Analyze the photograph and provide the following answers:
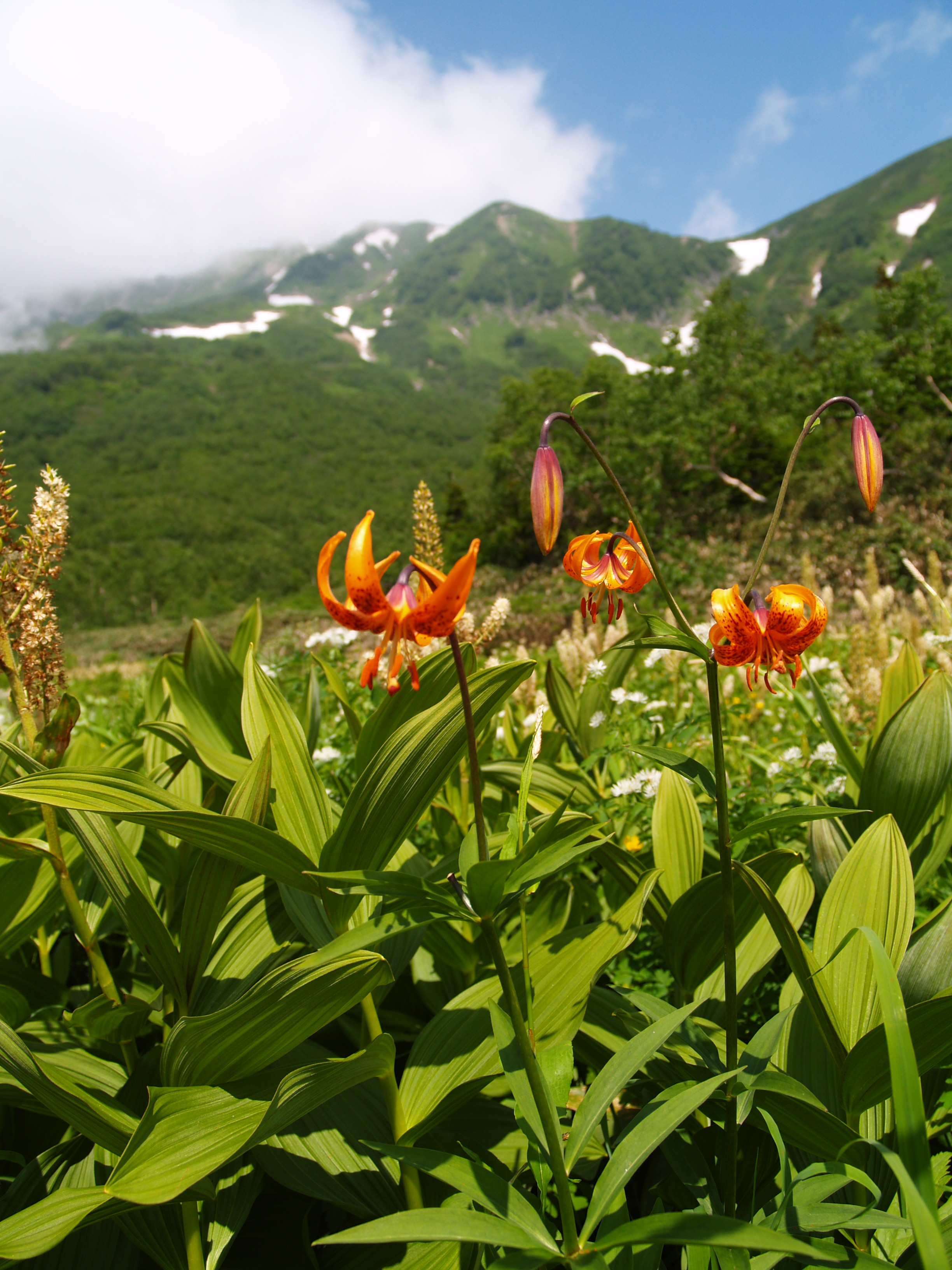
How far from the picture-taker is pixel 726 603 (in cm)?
81

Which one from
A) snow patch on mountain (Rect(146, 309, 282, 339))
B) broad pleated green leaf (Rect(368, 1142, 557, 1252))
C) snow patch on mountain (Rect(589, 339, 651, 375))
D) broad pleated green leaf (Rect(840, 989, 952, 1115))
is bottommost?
broad pleated green leaf (Rect(840, 989, 952, 1115))

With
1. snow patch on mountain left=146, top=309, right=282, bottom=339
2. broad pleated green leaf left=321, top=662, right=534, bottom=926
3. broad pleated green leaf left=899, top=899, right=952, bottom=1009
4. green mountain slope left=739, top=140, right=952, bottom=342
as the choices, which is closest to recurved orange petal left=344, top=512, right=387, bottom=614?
broad pleated green leaf left=321, top=662, right=534, bottom=926

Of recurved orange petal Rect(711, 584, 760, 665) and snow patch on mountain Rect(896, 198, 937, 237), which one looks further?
snow patch on mountain Rect(896, 198, 937, 237)

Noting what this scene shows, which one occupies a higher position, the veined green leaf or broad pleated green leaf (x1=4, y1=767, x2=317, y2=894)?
broad pleated green leaf (x1=4, y1=767, x2=317, y2=894)

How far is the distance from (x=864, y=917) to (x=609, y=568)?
59cm

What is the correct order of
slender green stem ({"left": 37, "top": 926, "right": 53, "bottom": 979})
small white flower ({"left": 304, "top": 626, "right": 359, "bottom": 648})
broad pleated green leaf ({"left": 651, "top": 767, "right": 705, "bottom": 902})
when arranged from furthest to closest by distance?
small white flower ({"left": 304, "top": 626, "right": 359, "bottom": 648}) < slender green stem ({"left": 37, "top": 926, "right": 53, "bottom": 979}) < broad pleated green leaf ({"left": 651, "top": 767, "right": 705, "bottom": 902})

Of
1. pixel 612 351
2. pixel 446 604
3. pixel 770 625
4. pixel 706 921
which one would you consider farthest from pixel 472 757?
pixel 612 351

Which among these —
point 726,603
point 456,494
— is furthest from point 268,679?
point 456,494

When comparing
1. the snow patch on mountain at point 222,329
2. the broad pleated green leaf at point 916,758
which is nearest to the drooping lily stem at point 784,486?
the broad pleated green leaf at point 916,758

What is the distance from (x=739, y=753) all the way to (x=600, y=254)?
176 metres

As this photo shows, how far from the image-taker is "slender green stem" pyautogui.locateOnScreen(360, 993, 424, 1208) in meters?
0.88

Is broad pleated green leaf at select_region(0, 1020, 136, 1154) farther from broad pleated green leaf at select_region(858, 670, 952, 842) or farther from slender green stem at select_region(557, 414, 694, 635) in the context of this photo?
broad pleated green leaf at select_region(858, 670, 952, 842)

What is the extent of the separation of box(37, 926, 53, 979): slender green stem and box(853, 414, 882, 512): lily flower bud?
5.18 ft

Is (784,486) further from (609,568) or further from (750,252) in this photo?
(750,252)
